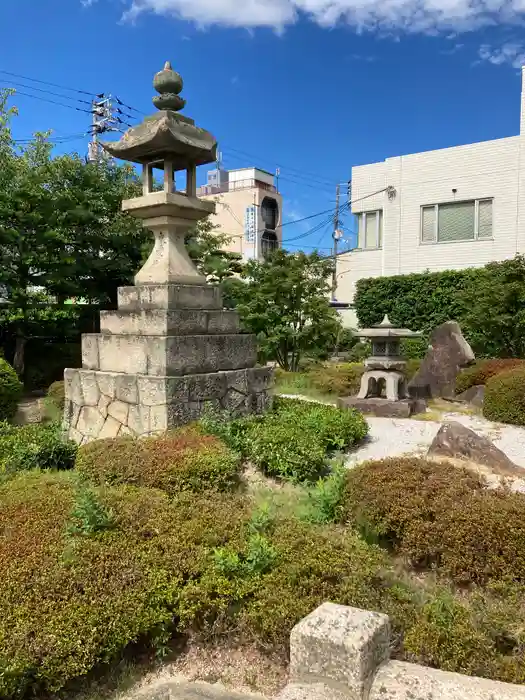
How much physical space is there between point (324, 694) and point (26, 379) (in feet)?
42.3

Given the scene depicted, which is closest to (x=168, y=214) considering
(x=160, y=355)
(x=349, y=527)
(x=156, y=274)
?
(x=156, y=274)

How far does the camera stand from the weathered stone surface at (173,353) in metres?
6.12

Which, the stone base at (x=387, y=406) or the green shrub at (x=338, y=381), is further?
the green shrub at (x=338, y=381)

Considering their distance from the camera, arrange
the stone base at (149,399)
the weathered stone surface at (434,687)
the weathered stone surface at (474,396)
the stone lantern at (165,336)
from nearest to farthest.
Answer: the weathered stone surface at (434,687) < the stone base at (149,399) < the stone lantern at (165,336) < the weathered stone surface at (474,396)

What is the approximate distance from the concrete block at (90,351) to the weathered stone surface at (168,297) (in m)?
0.54

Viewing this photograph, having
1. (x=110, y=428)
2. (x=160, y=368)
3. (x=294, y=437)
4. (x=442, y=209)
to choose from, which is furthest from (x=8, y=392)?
(x=442, y=209)

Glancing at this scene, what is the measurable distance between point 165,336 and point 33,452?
1.82 m

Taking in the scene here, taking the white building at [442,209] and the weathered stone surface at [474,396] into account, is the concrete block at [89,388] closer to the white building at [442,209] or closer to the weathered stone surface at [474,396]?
the weathered stone surface at [474,396]

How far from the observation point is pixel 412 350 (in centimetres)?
1711

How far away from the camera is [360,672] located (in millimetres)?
2525

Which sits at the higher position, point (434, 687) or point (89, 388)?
point (89, 388)

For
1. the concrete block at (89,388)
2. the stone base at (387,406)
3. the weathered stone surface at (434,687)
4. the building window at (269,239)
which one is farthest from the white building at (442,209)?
the building window at (269,239)

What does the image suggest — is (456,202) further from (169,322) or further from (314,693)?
(314,693)

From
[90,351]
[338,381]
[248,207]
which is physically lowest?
[338,381]
